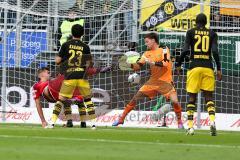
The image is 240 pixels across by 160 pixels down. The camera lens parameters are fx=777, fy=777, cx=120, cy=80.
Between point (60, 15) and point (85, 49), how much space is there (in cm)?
591

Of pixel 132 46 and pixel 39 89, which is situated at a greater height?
pixel 132 46

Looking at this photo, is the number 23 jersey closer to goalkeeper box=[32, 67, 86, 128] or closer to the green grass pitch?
goalkeeper box=[32, 67, 86, 128]

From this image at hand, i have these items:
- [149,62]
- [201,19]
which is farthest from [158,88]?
[201,19]

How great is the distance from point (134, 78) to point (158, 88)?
1.87 metres

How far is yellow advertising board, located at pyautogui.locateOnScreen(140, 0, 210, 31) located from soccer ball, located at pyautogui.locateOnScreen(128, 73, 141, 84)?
246 cm

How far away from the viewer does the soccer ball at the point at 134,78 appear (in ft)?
59.2

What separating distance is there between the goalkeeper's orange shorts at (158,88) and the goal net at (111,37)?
1.56m

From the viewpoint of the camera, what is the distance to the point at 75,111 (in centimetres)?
1866

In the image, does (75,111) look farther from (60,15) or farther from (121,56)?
(60,15)

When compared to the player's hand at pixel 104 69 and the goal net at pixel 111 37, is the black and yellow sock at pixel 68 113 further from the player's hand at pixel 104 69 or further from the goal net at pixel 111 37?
the goal net at pixel 111 37

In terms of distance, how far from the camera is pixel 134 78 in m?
18.1

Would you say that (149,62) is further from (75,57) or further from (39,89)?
(39,89)

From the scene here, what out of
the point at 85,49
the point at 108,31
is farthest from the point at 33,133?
the point at 108,31

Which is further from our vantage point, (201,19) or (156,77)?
(156,77)
